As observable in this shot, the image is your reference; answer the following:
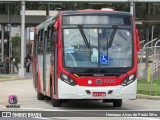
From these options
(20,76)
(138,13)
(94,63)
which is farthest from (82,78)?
(138,13)

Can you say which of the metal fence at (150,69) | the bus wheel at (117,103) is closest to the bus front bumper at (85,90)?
the bus wheel at (117,103)

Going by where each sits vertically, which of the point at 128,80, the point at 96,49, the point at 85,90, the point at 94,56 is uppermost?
the point at 96,49

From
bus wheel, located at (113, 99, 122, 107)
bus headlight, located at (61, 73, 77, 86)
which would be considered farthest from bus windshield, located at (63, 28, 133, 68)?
bus wheel, located at (113, 99, 122, 107)

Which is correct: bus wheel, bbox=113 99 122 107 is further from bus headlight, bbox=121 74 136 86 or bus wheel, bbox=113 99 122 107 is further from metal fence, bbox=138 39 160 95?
metal fence, bbox=138 39 160 95

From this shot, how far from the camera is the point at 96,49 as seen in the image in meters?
16.1

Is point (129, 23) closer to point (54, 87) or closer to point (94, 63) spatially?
point (94, 63)

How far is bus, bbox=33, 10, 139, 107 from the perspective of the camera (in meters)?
15.9

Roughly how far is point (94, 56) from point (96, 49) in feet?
0.76

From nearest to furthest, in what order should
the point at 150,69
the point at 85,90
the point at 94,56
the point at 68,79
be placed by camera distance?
the point at 85,90 < the point at 68,79 < the point at 94,56 < the point at 150,69

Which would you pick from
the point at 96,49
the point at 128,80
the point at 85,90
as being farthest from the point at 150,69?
the point at 85,90

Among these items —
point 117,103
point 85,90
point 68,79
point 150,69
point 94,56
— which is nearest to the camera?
point 85,90

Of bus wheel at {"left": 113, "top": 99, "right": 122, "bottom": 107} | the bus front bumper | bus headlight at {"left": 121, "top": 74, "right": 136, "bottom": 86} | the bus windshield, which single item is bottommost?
bus wheel at {"left": 113, "top": 99, "right": 122, "bottom": 107}

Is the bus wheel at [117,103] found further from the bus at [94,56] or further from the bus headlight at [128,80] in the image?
the bus headlight at [128,80]

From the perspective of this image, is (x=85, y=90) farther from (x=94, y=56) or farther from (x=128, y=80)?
(x=128, y=80)
